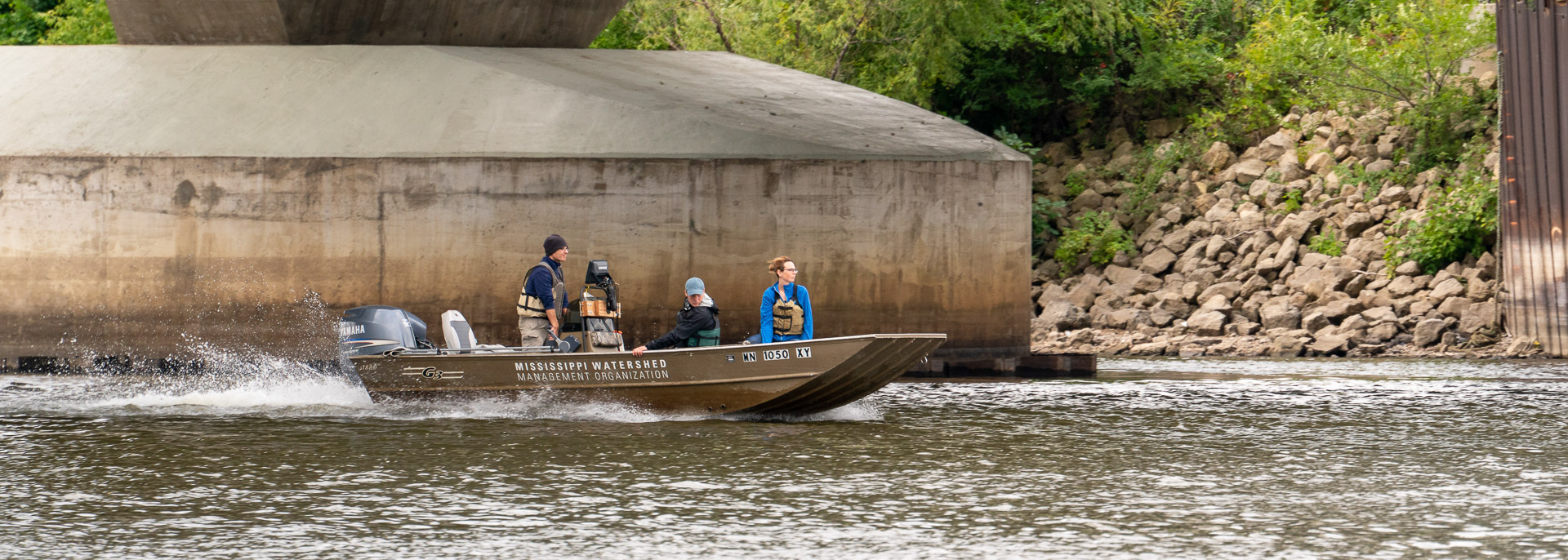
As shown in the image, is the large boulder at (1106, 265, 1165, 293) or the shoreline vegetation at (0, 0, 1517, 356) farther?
the large boulder at (1106, 265, 1165, 293)

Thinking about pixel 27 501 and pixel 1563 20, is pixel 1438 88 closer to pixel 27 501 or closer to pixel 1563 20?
pixel 1563 20

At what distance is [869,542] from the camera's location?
8562 mm

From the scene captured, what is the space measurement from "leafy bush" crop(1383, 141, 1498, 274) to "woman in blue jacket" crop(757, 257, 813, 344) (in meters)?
16.9

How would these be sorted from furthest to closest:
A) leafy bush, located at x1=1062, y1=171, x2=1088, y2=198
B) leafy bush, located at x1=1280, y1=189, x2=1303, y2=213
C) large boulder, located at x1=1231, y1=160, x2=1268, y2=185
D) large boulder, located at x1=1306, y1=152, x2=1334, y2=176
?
leafy bush, located at x1=1062, y1=171, x2=1088, y2=198 < large boulder, located at x1=1231, y1=160, x2=1268, y2=185 < large boulder, located at x1=1306, y1=152, x2=1334, y2=176 < leafy bush, located at x1=1280, y1=189, x2=1303, y2=213

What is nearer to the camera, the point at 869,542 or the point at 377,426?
the point at 869,542

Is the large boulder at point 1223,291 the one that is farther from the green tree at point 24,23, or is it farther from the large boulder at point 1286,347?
the green tree at point 24,23

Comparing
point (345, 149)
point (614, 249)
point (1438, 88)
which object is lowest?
point (614, 249)

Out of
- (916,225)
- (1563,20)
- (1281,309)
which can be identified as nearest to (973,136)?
(916,225)

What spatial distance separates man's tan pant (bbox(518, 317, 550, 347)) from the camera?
1570 centimetres

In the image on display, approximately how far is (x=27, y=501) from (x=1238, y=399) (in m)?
11.8

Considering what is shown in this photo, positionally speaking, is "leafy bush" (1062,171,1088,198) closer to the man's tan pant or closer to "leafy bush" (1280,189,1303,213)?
"leafy bush" (1280,189,1303,213)

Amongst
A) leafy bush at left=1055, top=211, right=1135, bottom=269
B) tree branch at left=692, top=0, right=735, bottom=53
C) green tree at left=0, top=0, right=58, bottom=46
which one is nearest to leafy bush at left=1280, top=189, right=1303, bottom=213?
leafy bush at left=1055, top=211, right=1135, bottom=269

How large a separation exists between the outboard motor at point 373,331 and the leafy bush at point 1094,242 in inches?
734

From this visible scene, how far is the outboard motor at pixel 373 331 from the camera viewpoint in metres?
16.5
